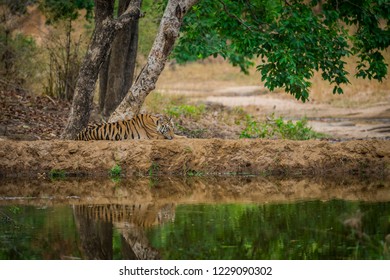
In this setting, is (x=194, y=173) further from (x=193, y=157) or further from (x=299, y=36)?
(x=299, y=36)

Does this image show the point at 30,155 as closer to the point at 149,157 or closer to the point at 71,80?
the point at 149,157

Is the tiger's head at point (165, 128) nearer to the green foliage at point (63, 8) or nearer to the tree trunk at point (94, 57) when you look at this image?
the tree trunk at point (94, 57)

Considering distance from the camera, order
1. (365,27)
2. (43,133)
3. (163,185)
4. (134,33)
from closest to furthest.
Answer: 1. (163,185)
2. (365,27)
3. (43,133)
4. (134,33)

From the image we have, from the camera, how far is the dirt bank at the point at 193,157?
12.9 m

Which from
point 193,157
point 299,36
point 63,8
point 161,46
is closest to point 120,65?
point 161,46

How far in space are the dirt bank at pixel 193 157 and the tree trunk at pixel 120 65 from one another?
4115 millimetres

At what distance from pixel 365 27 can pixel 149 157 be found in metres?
4.93

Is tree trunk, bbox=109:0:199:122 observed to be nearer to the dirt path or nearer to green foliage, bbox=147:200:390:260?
green foliage, bbox=147:200:390:260

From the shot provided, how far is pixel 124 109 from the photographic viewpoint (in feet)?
45.8

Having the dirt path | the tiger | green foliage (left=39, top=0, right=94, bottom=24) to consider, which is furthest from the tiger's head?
green foliage (left=39, top=0, right=94, bottom=24)

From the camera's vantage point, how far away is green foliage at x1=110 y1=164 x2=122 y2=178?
12828 millimetres

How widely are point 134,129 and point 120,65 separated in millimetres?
3321

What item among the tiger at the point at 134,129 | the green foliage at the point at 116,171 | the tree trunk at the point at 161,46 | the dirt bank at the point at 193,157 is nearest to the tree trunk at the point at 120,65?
the tiger at the point at 134,129

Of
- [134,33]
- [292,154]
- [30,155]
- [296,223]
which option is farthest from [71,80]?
[296,223]
